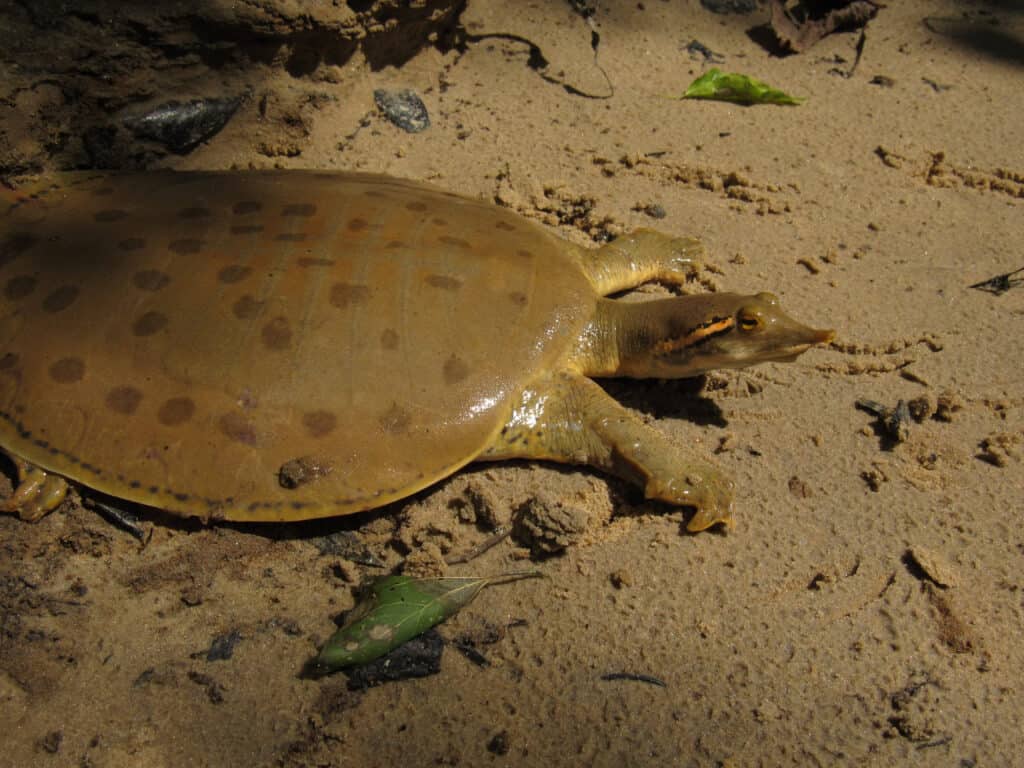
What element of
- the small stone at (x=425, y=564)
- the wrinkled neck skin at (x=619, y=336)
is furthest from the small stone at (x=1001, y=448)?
the small stone at (x=425, y=564)

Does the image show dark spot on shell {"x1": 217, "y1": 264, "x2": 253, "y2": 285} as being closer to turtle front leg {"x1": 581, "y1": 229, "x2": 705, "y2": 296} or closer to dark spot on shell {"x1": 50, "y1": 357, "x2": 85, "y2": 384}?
dark spot on shell {"x1": 50, "y1": 357, "x2": 85, "y2": 384}

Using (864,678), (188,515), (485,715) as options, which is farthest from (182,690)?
(864,678)

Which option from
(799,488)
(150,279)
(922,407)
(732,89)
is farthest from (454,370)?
(732,89)

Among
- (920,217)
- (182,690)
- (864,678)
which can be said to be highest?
(920,217)

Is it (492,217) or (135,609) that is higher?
(492,217)

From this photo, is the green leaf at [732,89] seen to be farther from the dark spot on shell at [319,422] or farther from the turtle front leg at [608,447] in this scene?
the dark spot on shell at [319,422]

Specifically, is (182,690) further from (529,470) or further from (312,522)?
(529,470)

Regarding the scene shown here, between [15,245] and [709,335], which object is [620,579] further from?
[15,245]
